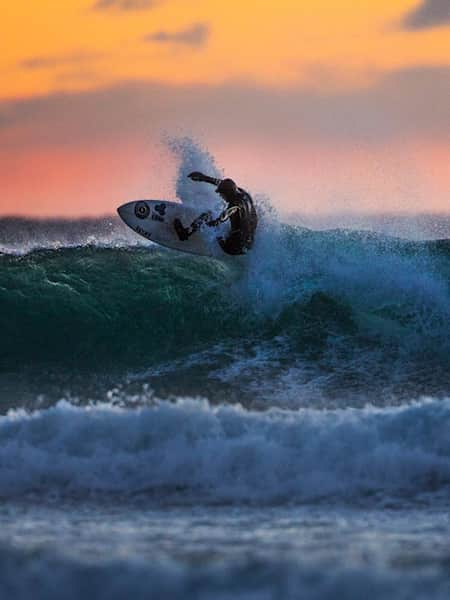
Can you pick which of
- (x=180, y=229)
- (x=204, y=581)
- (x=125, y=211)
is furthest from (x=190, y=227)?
(x=204, y=581)

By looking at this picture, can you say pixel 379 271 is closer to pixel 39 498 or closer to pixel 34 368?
pixel 34 368

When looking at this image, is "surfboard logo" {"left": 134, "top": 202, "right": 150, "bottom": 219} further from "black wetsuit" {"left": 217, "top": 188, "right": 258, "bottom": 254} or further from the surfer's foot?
"black wetsuit" {"left": 217, "top": 188, "right": 258, "bottom": 254}

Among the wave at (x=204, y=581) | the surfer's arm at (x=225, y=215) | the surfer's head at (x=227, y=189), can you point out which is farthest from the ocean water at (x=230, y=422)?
the surfer's head at (x=227, y=189)

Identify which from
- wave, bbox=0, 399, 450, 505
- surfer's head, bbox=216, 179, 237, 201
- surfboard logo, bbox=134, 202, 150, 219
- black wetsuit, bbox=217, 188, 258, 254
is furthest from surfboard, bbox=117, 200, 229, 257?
wave, bbox=0, 399, 450, 505

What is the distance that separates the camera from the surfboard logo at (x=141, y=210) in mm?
15445

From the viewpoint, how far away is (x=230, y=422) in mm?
8773

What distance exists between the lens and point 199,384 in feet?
40.1

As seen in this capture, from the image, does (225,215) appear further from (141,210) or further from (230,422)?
(230,422)

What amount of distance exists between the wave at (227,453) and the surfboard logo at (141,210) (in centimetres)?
664

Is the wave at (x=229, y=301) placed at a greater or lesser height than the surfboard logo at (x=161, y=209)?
lesser

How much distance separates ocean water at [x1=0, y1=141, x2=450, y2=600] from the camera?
243 inches

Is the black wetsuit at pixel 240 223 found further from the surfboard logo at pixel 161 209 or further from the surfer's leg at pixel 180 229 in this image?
the surfboard logo at pixel 161 209

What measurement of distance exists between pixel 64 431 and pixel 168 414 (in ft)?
2.87

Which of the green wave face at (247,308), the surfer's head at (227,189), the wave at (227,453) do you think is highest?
the surfer's head at (227,189)
